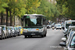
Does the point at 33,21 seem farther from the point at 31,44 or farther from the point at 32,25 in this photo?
the point at 31,44

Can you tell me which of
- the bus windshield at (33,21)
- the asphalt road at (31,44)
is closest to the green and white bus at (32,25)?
the bus windshield at (33,21)

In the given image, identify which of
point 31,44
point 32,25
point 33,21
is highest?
point 33,21

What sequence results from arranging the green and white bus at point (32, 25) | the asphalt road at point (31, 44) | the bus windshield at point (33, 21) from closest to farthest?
the asphalt road at point (31, 44) < the green and white bus at point (32, 25) < the bus windshield at point (33, 21)

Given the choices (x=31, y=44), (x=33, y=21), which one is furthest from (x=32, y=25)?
(x=31, y=44)

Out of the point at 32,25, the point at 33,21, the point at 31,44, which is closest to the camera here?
the point at 31,44

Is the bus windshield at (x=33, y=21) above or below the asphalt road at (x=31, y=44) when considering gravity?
above

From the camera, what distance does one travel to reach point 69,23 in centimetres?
3991

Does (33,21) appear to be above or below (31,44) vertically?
above

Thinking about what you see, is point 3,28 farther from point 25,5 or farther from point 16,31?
point 25,5

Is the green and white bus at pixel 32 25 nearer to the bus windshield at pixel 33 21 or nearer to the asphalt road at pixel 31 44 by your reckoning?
the bus windshield at pixel 33 21

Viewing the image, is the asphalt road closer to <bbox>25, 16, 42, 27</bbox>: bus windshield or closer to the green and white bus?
the green and white bus

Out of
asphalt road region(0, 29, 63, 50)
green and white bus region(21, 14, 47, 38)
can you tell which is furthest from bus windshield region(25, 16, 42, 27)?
asphalt road region(0, 29, 63, 50)

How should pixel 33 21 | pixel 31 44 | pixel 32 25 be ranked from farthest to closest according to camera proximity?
pixel 33 21 < pixel 32 25 < pixel 31 44

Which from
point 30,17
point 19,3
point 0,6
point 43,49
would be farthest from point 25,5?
point 43,49
